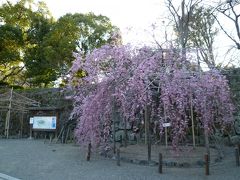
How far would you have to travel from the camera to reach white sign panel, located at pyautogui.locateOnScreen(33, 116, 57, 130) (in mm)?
12289

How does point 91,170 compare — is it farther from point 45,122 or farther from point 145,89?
point 45,122

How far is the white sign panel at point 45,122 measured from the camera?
12289mm

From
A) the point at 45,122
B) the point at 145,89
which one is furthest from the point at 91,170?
the point at 45,122

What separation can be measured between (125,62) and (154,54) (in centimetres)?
82

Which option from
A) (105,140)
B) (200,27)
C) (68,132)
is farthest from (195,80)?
(200,27)

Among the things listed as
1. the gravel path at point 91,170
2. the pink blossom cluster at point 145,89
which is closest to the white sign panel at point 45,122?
the gravel path at point 91,170

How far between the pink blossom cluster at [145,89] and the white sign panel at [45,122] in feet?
16.7

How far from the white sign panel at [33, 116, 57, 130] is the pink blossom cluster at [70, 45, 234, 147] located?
508 cm

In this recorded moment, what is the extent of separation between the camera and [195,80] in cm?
583

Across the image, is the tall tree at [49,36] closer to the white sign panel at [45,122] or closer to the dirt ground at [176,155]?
the white sign panel at [45,122]

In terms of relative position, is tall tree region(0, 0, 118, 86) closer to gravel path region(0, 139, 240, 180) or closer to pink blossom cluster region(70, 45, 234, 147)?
pink blossom cluster region(70, 45, 234, 147)

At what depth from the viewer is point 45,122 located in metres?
12.5

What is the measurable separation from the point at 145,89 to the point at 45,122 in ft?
27.0

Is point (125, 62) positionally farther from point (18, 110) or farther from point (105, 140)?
point (18, 110)
